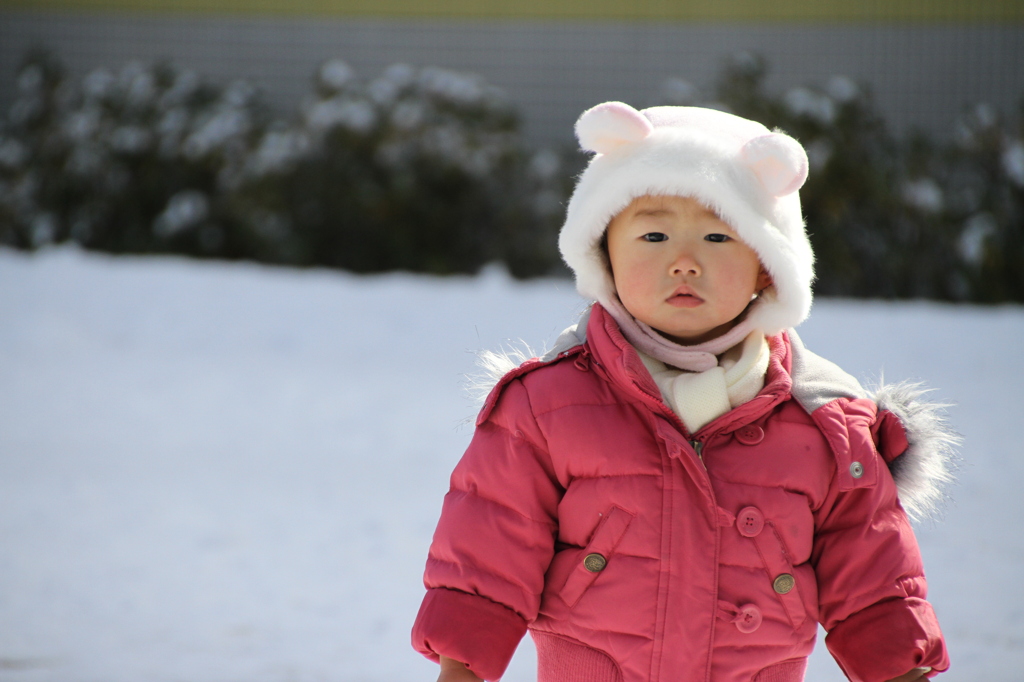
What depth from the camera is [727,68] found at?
8.95 metres

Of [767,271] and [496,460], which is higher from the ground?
[767,271]

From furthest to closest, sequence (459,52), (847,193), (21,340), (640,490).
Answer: (459,52)
(847,193)
(21,340)
(640,490)

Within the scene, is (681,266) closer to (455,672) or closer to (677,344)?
(677,344)

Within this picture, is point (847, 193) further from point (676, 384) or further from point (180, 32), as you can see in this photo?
point (676, 384)

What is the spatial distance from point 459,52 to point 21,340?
16.8 feet

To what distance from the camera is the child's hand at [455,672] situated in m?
1.47

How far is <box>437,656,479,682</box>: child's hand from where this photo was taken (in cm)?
147

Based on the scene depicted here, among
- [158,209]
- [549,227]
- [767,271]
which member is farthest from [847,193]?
[767,271]

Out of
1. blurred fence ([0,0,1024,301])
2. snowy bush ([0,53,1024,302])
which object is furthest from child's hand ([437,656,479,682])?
blurred fence ([0,0,1024,301])

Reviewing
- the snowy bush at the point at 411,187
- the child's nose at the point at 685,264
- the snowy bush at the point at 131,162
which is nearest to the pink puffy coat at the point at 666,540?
the child's nose at the point at 685,264

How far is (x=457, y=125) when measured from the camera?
29.3 ft

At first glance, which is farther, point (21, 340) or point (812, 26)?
point (812, 26)

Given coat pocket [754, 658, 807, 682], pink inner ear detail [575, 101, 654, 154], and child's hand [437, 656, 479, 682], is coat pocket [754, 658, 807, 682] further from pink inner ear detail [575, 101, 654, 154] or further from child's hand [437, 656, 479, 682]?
pink inner ear detail [575, 101, 654, 154]

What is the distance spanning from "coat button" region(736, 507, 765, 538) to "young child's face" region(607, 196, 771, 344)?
265 mm
